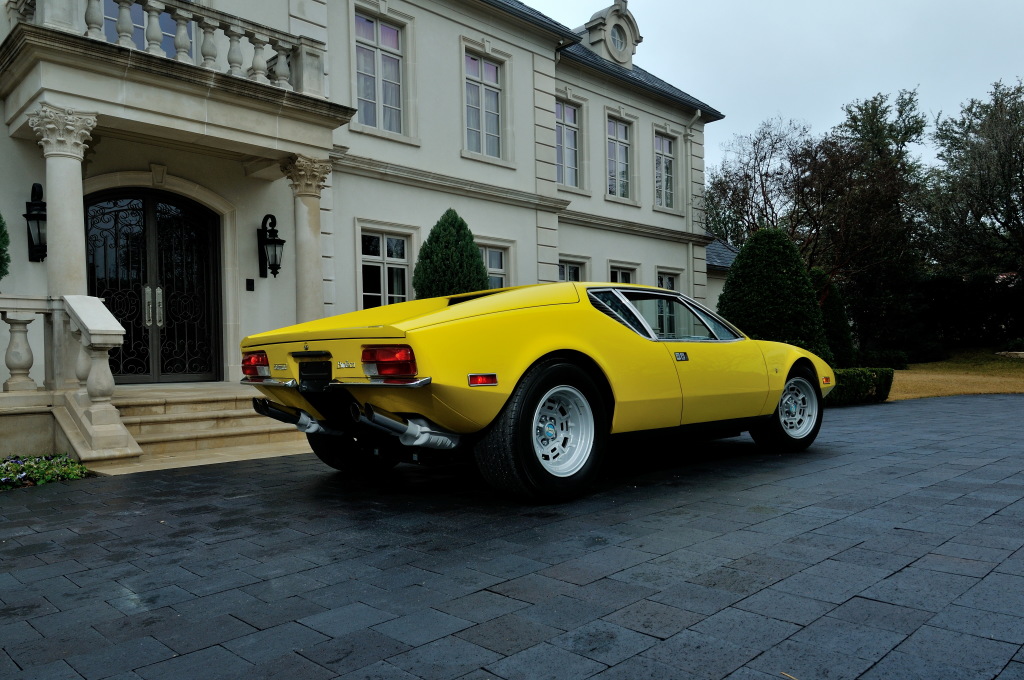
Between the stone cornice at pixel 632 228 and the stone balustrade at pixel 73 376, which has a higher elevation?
the stone cornice at pixel 632 228

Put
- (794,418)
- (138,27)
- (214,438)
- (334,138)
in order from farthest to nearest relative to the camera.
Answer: (334,138)
(138,27)
(214,438)
(794,418)

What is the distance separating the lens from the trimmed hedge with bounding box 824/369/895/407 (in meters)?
13.5

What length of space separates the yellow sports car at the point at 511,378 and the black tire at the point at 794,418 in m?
0.77

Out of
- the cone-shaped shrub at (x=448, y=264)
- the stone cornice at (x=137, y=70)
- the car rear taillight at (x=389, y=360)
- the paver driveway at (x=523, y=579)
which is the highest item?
the stone cornice at (x=137, y=70)

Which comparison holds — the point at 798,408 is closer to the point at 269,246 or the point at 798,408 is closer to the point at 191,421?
the point at 191,421

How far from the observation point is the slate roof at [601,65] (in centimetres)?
1566

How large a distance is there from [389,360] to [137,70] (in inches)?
257

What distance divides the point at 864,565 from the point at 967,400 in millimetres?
13364

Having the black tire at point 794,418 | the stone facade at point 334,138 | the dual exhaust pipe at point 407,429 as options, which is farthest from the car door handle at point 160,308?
the black tire at point 794,418

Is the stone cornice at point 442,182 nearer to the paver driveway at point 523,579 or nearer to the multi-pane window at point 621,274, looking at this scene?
the multi-pane window at point 621,274

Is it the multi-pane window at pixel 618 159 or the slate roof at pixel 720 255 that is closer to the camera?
Answer: the multi-pane window at pixel 618 159

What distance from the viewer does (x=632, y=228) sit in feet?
63.7

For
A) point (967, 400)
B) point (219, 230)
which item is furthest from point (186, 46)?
point (967, 400)

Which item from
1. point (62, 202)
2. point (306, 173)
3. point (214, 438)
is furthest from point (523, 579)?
point (306, 173)
